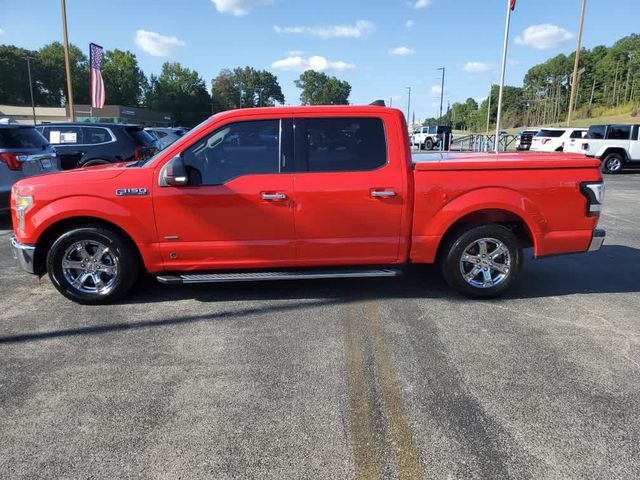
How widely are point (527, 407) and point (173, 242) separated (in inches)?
133

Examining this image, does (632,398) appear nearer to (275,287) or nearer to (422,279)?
(422,279)

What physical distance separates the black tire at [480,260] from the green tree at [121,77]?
116577 mm

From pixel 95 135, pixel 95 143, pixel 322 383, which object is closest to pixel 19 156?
pixel 95 143

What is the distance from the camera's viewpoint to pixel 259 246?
4.83 metres

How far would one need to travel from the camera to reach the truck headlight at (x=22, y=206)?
4742 millimetres

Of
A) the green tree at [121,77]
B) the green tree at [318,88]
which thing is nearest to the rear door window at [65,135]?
the green tree at [121,77]

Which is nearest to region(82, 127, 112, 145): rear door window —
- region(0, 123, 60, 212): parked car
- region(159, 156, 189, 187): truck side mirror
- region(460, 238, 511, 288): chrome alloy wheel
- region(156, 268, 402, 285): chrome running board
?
region(0, 123, 60, 212): parked car

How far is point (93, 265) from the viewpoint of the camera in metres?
4.92

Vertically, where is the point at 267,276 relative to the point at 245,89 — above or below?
below

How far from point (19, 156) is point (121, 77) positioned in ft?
386

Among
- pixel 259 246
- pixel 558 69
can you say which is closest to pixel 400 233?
pixel 259 246

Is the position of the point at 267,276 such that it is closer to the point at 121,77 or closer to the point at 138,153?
the point at 138,153

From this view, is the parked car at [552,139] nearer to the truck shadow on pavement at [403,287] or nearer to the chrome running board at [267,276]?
the truck shadow on pavement at [403,287]

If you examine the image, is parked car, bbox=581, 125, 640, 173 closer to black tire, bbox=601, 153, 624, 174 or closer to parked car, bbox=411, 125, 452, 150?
black tire, bbox=601, 153, 624, 174
